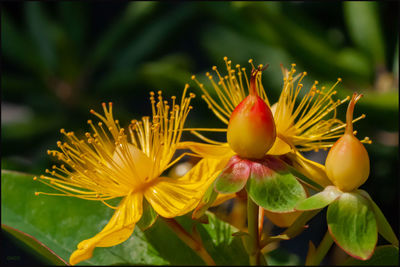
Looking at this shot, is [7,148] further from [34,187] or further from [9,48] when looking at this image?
[34,187]

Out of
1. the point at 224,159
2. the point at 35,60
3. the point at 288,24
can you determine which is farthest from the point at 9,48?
the point at 224,159

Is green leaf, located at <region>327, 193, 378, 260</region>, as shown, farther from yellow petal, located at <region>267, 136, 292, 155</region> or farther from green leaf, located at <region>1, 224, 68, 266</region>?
green leaf, located at <region>1, 224, 68, 266</region>

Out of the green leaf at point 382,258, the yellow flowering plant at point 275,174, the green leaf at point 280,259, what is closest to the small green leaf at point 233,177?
the yellow flowering plant at point 275,174

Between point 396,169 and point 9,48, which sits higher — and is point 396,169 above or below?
below

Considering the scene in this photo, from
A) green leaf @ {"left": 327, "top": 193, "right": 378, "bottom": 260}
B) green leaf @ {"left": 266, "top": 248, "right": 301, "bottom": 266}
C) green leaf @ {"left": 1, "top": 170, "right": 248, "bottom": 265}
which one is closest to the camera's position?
green leaf @ {"left": 327, "top": 193, "right": 378, "bottom": 260}

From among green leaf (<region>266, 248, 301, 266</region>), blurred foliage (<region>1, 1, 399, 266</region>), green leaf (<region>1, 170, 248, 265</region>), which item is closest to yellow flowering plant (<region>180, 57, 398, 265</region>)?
green leaf (<region>1, 170, 248, 265</region>)

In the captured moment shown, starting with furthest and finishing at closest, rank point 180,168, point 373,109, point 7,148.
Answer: point 7,148 < point 373,109 < point 180,168

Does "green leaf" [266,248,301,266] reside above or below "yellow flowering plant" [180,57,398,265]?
below

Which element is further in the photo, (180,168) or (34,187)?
(180,168)

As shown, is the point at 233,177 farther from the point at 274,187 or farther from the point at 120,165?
the point at 120,165
